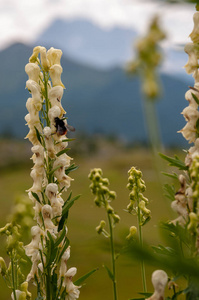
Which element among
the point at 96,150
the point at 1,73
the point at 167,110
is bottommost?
the point at 96,150

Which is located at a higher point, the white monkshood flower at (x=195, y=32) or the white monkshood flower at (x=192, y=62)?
the white monkshood flower at (x=195, y=32)

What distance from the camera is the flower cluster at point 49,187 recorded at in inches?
39.8

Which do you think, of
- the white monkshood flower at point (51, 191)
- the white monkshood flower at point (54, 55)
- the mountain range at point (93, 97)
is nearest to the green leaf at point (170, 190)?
the white monkshood flower at point (51, 191)

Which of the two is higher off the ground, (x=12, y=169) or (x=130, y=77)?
(x=12, y=169)

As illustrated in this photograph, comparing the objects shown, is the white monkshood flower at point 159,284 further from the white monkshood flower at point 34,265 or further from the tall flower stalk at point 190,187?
the white monkshood flower at point 34,265

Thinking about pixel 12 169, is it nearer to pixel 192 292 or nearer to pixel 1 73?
pixel 192 292

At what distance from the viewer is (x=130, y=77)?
0.73 meters

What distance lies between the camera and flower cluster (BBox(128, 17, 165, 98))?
70cm

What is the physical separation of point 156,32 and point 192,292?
0.47 metres

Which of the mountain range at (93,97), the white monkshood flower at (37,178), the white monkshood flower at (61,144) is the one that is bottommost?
the white monkshood flower at (37,178)

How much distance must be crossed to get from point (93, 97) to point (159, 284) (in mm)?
136290

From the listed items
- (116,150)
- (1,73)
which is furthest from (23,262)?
(1,73)

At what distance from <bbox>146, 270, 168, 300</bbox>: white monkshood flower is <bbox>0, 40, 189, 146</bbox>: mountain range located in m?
94.2

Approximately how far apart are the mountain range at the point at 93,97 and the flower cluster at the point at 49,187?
93.9 metres
